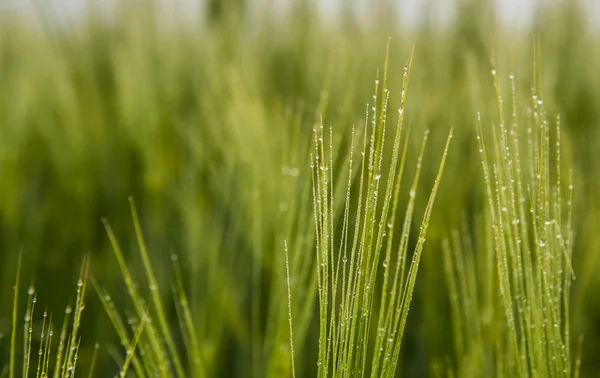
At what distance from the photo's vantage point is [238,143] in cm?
107

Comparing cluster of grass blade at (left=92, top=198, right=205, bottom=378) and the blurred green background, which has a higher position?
the blurred green background

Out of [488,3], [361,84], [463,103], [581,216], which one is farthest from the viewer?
[488,3]

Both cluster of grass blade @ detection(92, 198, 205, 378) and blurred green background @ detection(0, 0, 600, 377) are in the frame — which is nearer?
cluster of grass blade @ detection(92, 198, 205, 378)

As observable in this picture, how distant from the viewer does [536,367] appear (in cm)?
53

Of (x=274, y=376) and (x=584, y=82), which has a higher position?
(x=584, y=82)

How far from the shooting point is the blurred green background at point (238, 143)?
3.26 ft

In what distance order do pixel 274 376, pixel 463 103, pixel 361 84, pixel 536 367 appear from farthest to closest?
1. pixel 361 84
2. pixel 463 103
3. pixel 274 376
4. pixel 536 367

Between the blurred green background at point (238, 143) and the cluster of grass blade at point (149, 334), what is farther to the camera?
the blurred green background at point (238, 143)

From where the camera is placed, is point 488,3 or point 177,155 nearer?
point 177,155

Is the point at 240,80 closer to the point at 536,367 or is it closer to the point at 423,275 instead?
the point at 423,275

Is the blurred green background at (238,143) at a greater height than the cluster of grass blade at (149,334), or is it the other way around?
the blurred green background at (238,143)

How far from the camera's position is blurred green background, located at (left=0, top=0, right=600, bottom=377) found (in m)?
0.99

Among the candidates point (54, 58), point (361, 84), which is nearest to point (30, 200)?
point (54, 58)

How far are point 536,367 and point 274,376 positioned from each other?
0.29 meters
